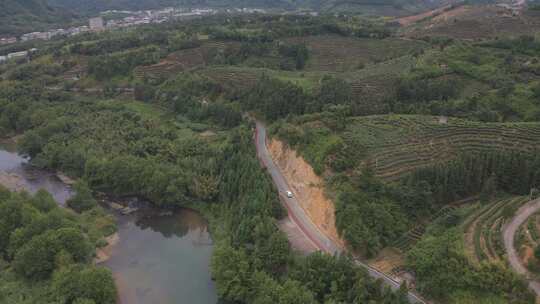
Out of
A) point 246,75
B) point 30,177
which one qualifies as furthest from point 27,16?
point 30,177

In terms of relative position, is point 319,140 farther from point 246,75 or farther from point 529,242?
point 246,75

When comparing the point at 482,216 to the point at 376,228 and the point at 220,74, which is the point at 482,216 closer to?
the point at 376,228

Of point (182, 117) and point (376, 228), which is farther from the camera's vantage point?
point (182, 117)

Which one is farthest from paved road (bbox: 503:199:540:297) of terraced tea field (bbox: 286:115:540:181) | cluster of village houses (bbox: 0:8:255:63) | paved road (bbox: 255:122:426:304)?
cluster of village houses (bbox: 0:8:255:63)

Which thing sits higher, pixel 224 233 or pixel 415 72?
pixel 415 72

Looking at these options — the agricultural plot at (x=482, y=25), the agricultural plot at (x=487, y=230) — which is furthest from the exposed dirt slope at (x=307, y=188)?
the agricultural plot at (x=482, y=25)

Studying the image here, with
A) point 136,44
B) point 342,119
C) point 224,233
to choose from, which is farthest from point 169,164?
point 136,44

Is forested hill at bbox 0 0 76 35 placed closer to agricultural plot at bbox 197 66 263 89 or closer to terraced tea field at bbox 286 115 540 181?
agricultural plot at bbox 197 66 263 89
